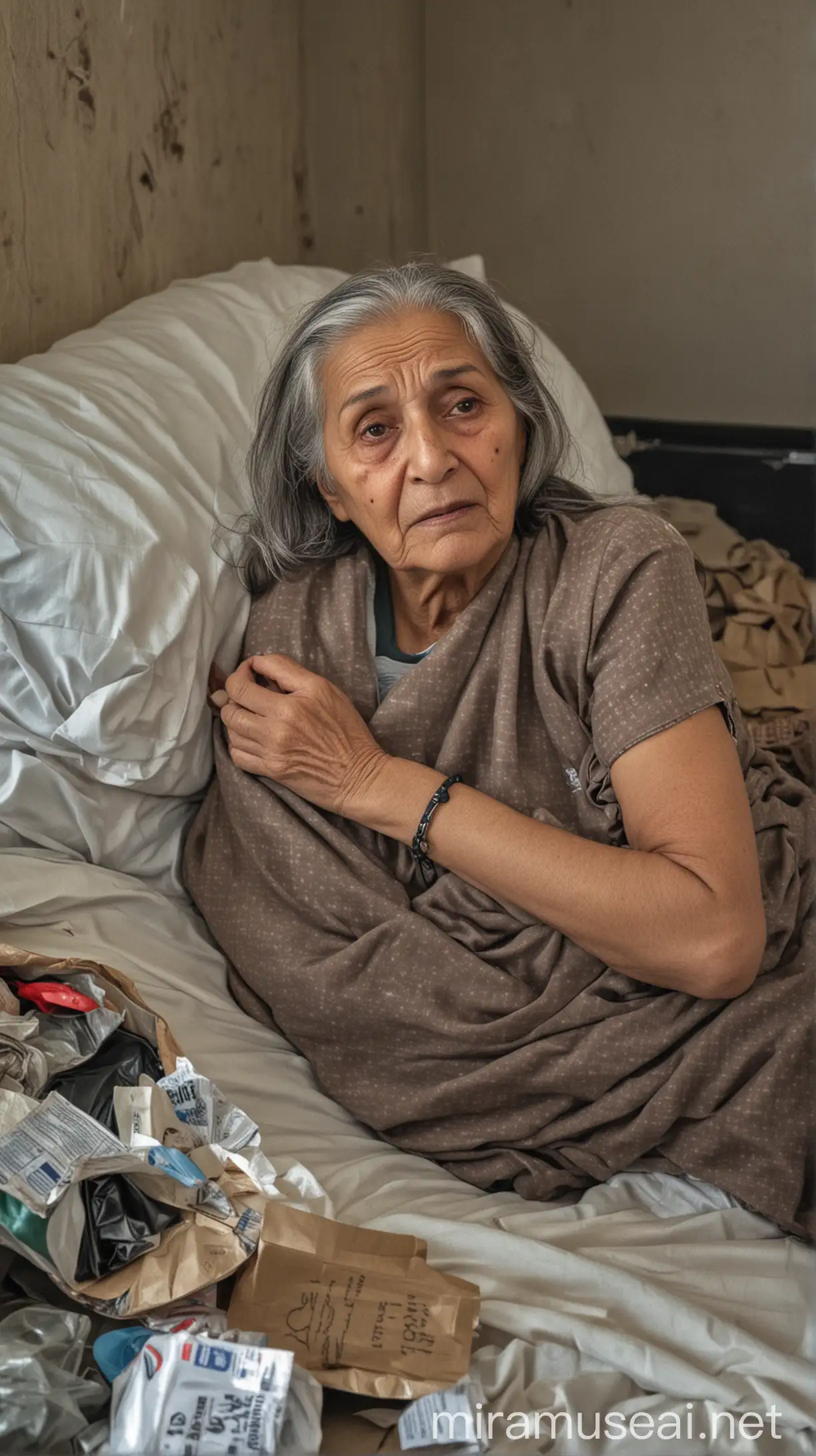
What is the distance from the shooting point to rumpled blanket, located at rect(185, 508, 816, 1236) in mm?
1271

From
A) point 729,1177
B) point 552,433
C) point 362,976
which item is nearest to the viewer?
point 729,1177

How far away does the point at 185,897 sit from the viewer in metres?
1.54

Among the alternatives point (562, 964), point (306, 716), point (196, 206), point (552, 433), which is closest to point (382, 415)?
point (552, 433)

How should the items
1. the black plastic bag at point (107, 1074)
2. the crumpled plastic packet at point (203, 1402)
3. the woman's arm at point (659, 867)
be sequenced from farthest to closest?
the woman's arm at point (659, 867), the black plastic bag at point (107, 1074), the crumpled plastic packet at point (203, 1402)

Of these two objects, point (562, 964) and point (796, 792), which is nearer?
point (562, 964)

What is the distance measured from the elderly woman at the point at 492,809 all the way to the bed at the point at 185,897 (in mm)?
49

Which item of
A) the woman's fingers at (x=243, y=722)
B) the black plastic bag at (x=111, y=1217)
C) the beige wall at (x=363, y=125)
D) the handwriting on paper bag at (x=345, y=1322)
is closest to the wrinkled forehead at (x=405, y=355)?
the woman's fingers at (x=243, y=722)

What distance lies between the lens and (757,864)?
1271 millimetres

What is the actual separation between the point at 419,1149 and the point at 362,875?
28cm

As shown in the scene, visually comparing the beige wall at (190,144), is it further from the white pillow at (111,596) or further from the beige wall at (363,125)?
the white pillow at (111,596)

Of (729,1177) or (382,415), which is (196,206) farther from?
(729,1177)

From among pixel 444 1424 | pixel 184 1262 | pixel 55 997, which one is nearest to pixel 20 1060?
pixel 55 997

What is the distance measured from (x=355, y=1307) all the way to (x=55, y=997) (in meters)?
0.35

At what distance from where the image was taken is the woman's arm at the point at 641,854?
124 cm
